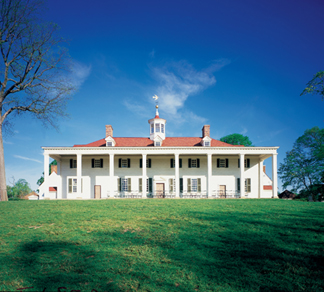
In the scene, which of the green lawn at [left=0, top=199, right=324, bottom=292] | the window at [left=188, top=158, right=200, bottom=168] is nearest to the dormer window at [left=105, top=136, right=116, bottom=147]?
the window at [left=188, top=158, right=200, bottom=168]

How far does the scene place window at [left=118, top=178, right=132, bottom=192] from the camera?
31875 mm

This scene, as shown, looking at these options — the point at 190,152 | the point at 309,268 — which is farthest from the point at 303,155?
the point at 309,268

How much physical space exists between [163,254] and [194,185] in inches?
1039

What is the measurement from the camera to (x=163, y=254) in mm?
6465

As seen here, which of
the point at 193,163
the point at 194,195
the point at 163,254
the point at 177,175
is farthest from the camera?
the point at 193,163

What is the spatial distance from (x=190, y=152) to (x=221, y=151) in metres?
3.85

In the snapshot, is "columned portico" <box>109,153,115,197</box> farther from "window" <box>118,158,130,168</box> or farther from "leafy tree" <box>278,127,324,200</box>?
"leafy tree" <box>278,127,324,200</box>

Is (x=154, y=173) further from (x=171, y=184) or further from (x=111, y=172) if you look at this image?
(x=111, y=172)

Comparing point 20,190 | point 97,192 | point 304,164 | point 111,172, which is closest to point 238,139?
point 304,164

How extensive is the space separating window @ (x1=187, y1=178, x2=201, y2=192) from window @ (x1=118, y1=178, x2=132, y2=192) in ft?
25.4

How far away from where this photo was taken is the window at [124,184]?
105ft

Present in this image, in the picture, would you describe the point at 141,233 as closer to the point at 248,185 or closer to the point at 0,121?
the point at 0,121

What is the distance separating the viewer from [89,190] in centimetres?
3206

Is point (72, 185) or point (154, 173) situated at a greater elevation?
point (154, 173)
